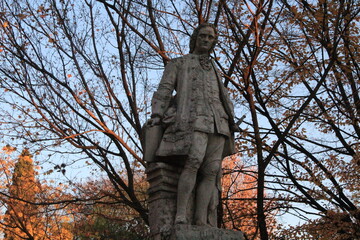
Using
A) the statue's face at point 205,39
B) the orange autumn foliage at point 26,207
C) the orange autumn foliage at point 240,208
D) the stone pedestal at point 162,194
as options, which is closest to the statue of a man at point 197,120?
the statue's face at point 205,39

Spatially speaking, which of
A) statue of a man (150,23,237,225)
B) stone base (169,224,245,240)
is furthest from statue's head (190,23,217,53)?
stone base (169,224,245,240)

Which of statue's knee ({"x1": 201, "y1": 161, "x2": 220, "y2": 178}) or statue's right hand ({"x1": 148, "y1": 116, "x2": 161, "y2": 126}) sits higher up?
statue's right hand ({"x1": 148, "y1": 116, "x2": 161, "y2": 126})

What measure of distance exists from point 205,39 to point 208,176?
181 centimetres

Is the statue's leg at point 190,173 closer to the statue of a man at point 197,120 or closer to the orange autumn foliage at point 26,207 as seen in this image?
the statue of a man at point 197,120

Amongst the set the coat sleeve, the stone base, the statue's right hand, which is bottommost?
the stone base

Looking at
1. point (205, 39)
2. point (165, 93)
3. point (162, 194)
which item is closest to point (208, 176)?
point (162, 194)

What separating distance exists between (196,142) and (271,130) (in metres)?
5.28

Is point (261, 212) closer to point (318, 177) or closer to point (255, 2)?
point (318, 177)

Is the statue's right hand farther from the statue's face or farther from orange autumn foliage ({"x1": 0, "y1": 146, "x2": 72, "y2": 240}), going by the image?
orange autumn foliage ({"x1": 0, "y1": 146, "x2": 72, "y2": 240})

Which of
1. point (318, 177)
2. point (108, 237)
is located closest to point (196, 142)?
point (318, 177)

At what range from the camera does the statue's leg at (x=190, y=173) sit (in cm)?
525

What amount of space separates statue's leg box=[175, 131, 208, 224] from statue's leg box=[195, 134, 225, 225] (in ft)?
0.58

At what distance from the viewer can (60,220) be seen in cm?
1500

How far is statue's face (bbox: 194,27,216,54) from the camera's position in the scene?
241 inches
